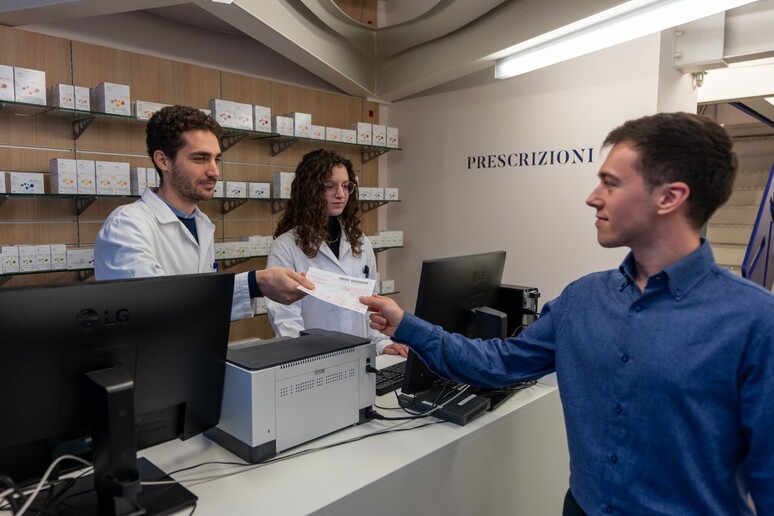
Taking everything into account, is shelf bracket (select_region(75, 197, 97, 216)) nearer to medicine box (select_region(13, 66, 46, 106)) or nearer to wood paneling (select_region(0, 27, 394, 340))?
wood paneling (select_region(0, 27, 394, 340))

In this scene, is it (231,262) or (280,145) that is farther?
(280,145)

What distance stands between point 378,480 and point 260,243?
2552 millimetres

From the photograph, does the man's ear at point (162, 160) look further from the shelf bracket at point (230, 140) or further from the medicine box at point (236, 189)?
the shelf bracket at point (230, 140)

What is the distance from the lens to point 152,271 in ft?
6.33

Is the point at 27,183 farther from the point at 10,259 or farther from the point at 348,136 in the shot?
the point at 348,136

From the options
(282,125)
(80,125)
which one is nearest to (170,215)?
(80,125)

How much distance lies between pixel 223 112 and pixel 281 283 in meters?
2.10

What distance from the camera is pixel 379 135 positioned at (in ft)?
14.9

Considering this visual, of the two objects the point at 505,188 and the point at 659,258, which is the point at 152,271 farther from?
the point at 505,188

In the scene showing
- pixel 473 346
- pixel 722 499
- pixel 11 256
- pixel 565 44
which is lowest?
pixel 722 499

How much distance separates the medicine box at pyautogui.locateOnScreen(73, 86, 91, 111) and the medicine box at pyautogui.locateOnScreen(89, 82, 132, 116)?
0.19ft

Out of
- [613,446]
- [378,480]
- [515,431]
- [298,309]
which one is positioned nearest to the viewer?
[613,446]

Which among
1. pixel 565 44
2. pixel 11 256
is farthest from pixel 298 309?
pixel 565 44

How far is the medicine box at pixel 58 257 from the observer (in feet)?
9.21
